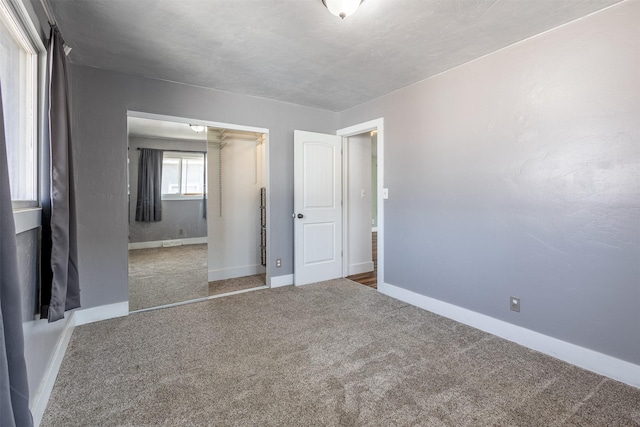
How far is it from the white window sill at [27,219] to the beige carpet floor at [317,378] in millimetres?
1022

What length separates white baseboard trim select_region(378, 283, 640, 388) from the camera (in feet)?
6.18

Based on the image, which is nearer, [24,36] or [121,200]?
[24,36]

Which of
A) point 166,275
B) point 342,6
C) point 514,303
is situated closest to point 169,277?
point 166,275

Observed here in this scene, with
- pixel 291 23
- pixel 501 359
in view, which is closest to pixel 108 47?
pixel 291 23

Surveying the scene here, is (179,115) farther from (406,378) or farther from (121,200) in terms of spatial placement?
(406,378)

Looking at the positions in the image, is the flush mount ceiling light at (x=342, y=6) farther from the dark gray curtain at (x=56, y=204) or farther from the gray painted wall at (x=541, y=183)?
the dark gray curtain at (x=56, y=204)

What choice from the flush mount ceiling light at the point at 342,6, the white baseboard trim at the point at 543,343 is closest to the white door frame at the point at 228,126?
the white baseboard trim at the point at 543,343

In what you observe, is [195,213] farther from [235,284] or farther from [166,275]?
[235,284]


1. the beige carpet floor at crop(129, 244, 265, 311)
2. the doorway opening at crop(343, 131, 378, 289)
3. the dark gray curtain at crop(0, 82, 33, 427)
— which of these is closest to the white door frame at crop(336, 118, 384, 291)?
the doorway opening at crop(343, 131, 378, 289)

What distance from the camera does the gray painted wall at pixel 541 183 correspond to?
1.88m

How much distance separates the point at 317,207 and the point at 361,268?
1.26m

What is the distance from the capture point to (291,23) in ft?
6.75

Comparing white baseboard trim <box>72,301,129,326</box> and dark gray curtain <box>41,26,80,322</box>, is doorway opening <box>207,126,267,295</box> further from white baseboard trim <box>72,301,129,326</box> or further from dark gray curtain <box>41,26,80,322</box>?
dark gray curtain <box>41,26,80,322</box>

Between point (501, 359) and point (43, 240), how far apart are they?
3.20 m
